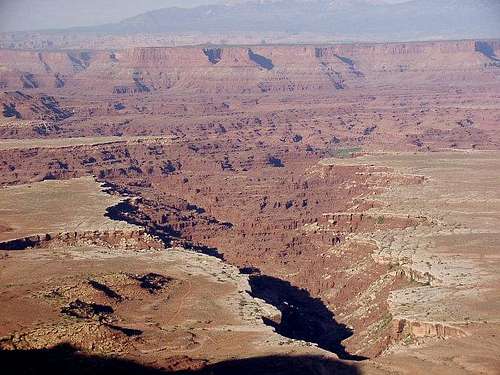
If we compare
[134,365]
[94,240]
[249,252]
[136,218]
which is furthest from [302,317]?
[136,218]

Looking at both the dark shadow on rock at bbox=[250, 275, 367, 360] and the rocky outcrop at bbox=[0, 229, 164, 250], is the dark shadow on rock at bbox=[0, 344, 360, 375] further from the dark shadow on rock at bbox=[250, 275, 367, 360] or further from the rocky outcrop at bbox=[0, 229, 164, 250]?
the rocky outcrop at bbox=[0, 229, 164, 250]

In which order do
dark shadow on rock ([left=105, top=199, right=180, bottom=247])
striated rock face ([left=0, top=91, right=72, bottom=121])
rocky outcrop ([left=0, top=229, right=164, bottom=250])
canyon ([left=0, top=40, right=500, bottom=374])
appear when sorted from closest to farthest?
canyon ([left=0, top=40, right=500, bottom=374]) → rocky outcrop ([left=0, top=229, right=164, bottom=250]) → dark shadow on rock ([left=105, top=199, right=180, bottom=247]) → striated rock face ([left=0, top=91, right=72, bottom=121])

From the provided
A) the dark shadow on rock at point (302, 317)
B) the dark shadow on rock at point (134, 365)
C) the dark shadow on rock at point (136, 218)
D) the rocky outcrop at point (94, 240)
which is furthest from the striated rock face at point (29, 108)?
the dark shadow on rock at point (134, 365)

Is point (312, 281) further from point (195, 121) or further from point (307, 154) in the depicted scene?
point (195, 121)

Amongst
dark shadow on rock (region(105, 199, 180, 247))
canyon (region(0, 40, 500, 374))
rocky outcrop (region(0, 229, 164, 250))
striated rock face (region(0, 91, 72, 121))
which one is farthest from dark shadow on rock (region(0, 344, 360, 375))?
striated rock face (region(0, 91, 72, 121))

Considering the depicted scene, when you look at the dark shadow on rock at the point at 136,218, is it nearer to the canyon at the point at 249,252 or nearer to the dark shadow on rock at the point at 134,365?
the canyon at the point at 249,252

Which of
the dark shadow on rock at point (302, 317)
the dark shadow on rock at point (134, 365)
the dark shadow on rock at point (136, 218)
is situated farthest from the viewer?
the dark shadow on rock at point (136, 218)

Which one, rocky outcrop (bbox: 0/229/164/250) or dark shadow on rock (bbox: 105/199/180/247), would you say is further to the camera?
dark shadow on rock (bbox: 105/199/180/247)
